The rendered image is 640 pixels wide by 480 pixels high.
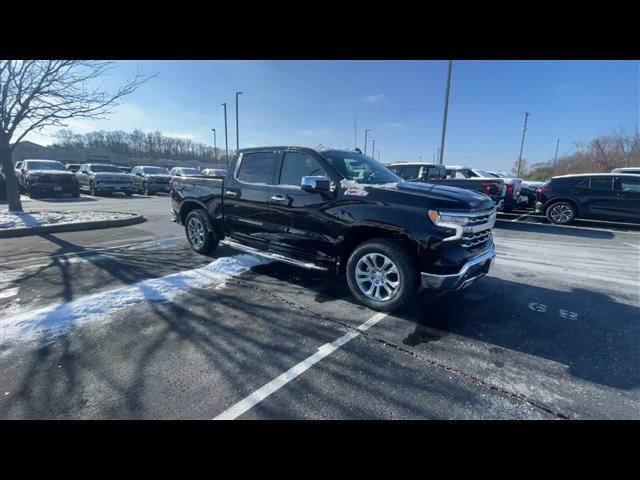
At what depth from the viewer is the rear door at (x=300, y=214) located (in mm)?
4055

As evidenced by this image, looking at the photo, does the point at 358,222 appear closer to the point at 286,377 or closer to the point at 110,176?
the point at 286,377

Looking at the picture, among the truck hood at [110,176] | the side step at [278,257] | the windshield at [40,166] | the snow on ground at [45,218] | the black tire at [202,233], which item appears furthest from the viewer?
the truck hood at [110,176]

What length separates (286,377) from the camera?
97.3 inches

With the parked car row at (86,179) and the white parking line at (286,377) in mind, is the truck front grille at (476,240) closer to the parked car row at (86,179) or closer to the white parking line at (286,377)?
→ the white parking line at (286,377)

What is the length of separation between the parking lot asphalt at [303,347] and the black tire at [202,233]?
27.7 inches

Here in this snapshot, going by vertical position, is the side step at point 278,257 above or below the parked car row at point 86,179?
below

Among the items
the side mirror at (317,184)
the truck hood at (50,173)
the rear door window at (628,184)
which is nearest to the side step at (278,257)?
the side mirror at (317,184)

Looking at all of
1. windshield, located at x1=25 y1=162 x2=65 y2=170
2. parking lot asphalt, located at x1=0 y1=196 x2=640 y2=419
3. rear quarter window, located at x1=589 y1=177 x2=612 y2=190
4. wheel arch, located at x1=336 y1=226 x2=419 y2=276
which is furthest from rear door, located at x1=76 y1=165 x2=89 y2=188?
rear quarter window, located at x1=589 y1=177 x2=612 y2=190

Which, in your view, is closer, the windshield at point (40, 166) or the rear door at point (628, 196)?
the rear door at point (628, 196)

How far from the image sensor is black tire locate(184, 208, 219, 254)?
227 inches

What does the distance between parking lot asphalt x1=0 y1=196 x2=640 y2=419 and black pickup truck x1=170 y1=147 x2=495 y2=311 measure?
1.51ft

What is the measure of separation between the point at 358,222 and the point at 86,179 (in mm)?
21672
